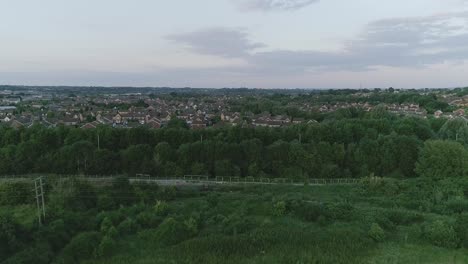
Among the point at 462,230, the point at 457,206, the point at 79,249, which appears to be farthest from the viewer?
the point at 457,206

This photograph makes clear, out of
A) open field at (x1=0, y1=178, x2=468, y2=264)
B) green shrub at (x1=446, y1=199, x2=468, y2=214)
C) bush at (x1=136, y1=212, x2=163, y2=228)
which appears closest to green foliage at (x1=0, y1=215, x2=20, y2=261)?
open field at (x1=0, y1=178, x2=468, y2=264)

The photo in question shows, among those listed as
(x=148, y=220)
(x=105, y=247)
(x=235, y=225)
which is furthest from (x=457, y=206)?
(x=105, y=247)

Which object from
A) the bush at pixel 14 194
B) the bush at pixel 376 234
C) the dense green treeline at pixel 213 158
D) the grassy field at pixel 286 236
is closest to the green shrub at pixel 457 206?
the grassy field at pixel 286 236

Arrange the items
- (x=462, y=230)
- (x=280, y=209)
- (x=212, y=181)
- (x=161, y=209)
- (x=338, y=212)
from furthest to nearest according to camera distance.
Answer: (x=212, y=181) → (x=280, y=209) → (x=161, y=209) → (x=338, y=212) → (x=462, y=230)

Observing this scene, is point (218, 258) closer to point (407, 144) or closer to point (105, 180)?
point (105, 180)

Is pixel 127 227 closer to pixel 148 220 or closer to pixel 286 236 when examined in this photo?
pixel 148 220

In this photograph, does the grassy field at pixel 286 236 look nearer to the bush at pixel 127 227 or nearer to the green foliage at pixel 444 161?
the bush at pixel 127 227

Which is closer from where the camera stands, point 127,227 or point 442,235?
point 442,235

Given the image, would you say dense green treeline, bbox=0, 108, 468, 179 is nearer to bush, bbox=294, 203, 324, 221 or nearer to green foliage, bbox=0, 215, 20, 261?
bush, bbox=294, 203, 324, 221

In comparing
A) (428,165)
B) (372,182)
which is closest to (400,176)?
(428,165)
